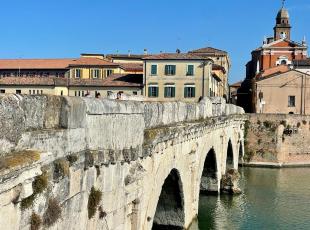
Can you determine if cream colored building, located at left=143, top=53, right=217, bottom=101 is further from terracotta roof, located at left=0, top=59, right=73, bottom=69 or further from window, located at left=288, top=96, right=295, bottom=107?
terracotta roof, located at left=0, top=59, right=73, bottom=69

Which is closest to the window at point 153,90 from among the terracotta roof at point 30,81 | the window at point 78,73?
the terracotta roof at point 30,81

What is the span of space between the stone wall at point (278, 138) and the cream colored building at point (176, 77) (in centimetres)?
671

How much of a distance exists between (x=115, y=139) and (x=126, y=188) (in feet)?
3.81

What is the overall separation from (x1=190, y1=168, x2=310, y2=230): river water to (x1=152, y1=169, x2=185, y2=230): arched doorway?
165cm

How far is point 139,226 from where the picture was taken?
34.8 feet

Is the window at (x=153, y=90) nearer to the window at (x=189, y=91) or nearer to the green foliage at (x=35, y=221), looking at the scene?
the window at (x=189, y=91)

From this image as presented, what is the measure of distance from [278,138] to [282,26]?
3921 cm

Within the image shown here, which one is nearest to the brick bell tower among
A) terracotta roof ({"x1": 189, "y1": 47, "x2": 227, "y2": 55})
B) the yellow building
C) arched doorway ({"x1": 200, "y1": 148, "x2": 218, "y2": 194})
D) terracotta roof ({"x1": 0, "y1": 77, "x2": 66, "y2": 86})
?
terracotta roof ({"x1": 189, "y1": 47, "x2": 227, "y2": 55})

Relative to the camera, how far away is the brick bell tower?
7859cm

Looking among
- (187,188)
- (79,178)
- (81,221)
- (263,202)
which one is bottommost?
(263,202)

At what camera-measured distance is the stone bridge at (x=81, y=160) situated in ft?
17.9

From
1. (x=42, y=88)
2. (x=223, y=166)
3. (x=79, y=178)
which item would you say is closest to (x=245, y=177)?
(x=223, y=166)

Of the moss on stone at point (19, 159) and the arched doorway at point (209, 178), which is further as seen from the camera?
the arched doorway at point (209, 178)

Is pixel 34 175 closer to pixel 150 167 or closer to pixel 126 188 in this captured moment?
pixel 126 188
